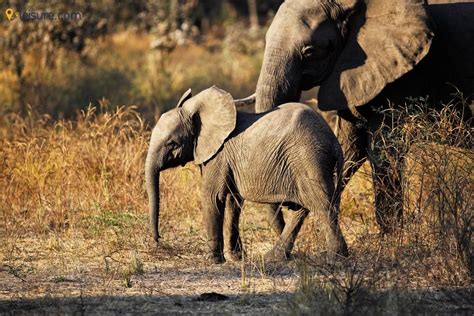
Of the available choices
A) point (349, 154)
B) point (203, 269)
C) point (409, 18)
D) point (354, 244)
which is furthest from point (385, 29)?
point (203, 269)

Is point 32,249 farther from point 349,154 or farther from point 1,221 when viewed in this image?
point 349,154

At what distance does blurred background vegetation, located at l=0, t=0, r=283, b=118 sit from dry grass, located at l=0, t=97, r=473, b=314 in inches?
90.1

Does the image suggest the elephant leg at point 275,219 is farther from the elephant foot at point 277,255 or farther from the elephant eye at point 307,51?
the elephant eye at point 307,51

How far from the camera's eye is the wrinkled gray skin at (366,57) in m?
8.80

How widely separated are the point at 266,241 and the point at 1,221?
2.42 metres

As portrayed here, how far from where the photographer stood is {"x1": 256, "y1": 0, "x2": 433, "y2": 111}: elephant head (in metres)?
8.78

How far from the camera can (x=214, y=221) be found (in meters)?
8.09

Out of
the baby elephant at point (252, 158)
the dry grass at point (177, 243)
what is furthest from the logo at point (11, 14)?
the baby elephant at point (252, 158)

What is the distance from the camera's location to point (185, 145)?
820cm

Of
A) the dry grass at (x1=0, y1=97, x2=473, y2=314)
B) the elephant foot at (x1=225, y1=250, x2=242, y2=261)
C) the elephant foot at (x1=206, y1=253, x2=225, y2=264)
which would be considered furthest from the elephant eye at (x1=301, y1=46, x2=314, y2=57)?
the elephant foot at (x1=206, y1=253, x2=225, y2=264)

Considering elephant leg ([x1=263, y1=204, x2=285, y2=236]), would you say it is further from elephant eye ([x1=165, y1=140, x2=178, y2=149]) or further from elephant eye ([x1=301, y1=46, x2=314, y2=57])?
elephant eye ([x1=301, y1=46, x2=314, y2=57])

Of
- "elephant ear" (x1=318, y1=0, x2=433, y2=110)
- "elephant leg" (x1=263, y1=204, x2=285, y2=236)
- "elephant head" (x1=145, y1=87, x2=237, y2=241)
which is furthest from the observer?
"elephant ear" (x1=318, y1=0, x2=433, y2=110)

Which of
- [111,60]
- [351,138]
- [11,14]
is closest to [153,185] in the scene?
[351,138]

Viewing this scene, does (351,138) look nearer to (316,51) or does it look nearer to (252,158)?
(316,51)
